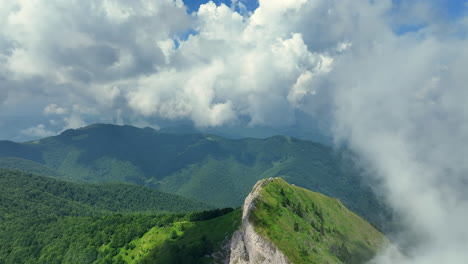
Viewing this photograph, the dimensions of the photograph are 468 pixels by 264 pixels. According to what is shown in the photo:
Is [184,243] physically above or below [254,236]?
below

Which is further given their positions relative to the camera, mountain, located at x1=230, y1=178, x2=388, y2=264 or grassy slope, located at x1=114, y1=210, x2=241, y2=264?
grassy slope, located at x1=114, y1=210, x2=241, y2=264

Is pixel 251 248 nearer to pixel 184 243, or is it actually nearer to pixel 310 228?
pixel 310 228

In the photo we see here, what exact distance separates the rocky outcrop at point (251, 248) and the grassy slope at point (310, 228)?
1993 millimetres

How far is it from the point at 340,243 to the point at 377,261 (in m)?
29.5

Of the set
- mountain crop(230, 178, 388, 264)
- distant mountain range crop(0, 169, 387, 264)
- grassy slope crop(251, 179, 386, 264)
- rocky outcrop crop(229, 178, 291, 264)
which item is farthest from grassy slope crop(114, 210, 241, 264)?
grassy slope crop(251, 179, 386, 264)

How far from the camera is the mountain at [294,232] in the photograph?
322 feet

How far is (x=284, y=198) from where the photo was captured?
13062cm

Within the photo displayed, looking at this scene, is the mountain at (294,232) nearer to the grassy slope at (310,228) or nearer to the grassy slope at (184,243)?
the grassy slope at (310,228)

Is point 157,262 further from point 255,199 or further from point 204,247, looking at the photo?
point 255,199

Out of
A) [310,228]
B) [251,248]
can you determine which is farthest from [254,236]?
[310,228]

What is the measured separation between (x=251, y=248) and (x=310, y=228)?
32.5m

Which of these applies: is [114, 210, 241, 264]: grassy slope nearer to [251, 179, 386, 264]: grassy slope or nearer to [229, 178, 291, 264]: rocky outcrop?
[229, 178, 291, 264]: rocky outcrop

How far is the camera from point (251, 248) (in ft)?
335

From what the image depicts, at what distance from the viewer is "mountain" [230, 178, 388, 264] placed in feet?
322
